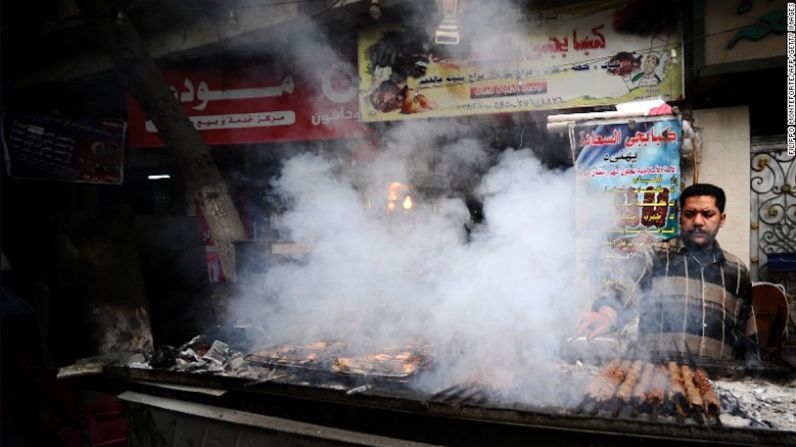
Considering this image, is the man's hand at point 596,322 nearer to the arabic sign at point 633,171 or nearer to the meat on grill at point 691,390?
the meat on grill at point 691,390

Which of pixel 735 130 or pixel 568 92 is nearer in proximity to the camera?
pixel 735 130

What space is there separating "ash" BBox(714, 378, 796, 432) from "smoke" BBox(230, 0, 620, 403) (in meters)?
0.80

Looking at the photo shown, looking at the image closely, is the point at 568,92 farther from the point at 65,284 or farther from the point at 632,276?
the point at 65,284

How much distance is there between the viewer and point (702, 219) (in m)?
3.51

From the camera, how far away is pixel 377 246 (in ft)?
15.7

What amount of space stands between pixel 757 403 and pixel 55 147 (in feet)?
30.4

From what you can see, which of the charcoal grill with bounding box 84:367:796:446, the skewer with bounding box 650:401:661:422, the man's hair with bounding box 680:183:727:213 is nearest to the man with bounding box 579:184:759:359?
the man's hair with bounding box 680:183:727:213

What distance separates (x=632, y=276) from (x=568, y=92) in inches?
106

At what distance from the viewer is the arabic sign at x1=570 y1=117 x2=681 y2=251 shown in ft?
16.3

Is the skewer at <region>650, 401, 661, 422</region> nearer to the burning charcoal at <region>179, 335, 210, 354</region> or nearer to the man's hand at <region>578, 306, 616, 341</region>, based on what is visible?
the man's hand at <region>578, 306, 616, 341</region>

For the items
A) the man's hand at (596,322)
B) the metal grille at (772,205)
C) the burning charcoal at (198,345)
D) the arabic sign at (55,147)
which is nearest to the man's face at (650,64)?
the metal grille at (772,205)

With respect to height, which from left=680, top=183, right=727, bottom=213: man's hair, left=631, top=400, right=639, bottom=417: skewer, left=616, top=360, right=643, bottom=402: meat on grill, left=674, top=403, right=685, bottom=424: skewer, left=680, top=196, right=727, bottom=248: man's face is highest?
left=680, top=183, right=727, bottom=213: man's hair

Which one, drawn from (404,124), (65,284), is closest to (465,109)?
(404,124)

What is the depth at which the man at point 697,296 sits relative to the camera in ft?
11.3
